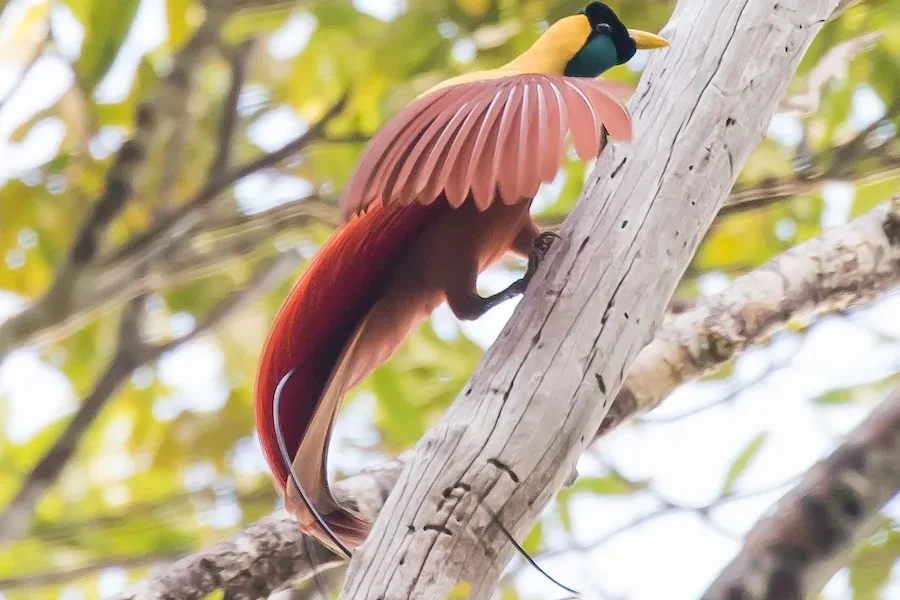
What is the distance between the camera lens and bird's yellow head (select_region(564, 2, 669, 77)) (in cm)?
99

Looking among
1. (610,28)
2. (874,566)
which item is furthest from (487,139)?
(874,566)

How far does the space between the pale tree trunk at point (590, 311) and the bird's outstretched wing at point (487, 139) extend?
0.15 meters

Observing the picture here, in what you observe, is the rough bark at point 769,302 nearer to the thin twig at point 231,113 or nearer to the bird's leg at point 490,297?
the bird's leg at point 490,297

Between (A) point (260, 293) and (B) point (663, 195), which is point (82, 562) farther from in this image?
(B) point (663, 195)

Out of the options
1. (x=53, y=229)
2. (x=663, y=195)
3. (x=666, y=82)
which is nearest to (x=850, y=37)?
(x=666, y=82)

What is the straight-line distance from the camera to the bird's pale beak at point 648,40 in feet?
3.20

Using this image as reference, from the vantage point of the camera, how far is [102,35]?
1.37m

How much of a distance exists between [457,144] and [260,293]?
1.08m

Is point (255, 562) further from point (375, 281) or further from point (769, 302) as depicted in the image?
point (769, 302)

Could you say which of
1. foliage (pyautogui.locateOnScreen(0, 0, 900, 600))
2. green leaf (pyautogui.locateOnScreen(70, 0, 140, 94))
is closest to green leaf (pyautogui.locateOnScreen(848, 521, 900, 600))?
foliage (pyautogui.locateOnScreen(0, 0, 900, 600))

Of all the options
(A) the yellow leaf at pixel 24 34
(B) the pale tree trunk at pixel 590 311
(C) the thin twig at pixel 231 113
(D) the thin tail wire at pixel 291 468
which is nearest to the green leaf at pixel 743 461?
(B) the pale tree trunk at pixel 590 311

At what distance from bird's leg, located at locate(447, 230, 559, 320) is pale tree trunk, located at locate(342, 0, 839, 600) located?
2 centimetres

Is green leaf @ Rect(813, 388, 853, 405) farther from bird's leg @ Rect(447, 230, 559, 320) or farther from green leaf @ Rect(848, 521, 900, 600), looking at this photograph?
bird's leg @ Rect(447, 230, 559, 320)

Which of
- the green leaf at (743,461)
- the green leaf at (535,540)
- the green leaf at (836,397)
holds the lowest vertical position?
the green leaf at (743,461)
